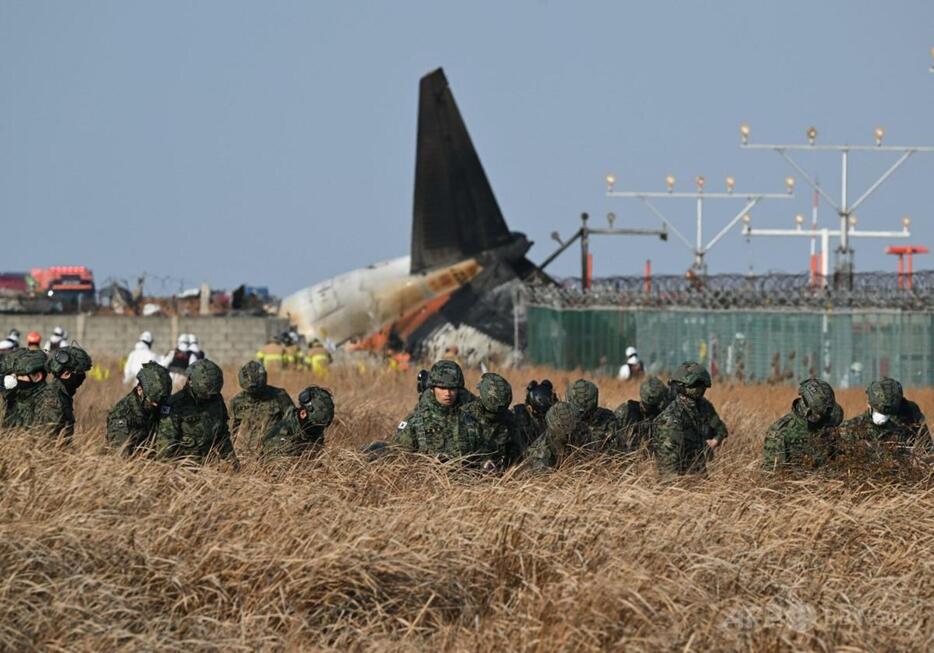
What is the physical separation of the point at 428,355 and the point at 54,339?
12.1 meters

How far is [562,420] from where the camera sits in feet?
55.1

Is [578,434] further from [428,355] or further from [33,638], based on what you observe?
[428,355]

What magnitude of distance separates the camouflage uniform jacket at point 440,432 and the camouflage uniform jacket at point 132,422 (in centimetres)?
204

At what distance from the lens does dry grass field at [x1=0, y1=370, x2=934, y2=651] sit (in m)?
11.9

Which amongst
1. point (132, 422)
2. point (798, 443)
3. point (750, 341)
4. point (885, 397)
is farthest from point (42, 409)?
point (750, 341)

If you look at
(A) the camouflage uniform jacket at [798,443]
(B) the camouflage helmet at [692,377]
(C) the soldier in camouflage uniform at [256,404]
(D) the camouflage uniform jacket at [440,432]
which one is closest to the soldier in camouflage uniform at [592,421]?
(B) the camouflage helmet at [692,377]

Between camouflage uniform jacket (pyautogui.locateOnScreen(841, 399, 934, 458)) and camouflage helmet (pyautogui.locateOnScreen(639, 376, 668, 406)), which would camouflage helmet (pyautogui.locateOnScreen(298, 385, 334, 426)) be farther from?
camouflage uniform jacket (pyautogui.locateOnScreen(841, 399, 934, 458))

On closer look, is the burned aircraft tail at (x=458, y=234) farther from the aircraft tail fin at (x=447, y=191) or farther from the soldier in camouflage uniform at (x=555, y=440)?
the soldier in camouflage uniform at (x=555, y=440)

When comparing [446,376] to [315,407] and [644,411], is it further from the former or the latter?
[644,411]

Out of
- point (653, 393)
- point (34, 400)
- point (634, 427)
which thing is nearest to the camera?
point (34, 400)

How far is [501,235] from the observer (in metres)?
54.5

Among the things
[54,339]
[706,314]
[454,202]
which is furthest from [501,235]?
[54,339]

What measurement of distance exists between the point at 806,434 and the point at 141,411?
557 cm

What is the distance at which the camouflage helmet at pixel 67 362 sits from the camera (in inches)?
714
